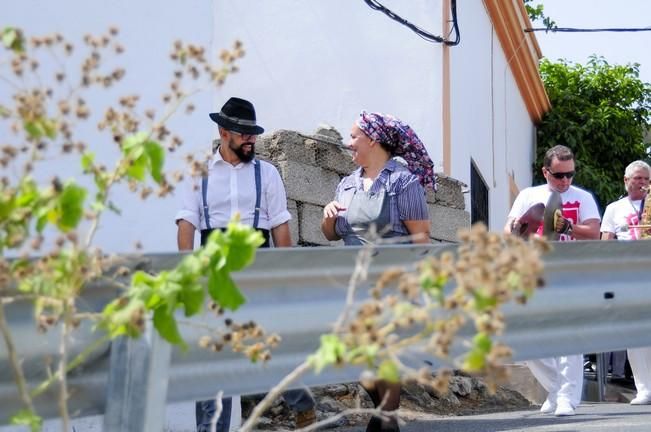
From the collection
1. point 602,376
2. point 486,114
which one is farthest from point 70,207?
point 486,114

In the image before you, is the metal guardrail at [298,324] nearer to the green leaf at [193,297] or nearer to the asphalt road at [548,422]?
the green leaf at [193,297]

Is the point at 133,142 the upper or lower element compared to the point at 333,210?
lower

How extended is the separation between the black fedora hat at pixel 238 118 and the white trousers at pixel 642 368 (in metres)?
3.81

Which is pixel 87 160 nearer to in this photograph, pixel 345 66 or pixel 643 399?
pixel 643 399

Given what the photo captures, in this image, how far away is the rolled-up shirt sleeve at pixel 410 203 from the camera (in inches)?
268

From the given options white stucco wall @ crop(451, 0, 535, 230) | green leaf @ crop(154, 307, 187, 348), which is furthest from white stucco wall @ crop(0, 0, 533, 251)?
green leaf @ crop(154, 307, 187, 348)

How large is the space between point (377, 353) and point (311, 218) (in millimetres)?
7110

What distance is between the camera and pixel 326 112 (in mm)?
15453

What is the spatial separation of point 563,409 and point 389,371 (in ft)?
21.1

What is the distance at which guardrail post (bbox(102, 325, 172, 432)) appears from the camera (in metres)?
3.46

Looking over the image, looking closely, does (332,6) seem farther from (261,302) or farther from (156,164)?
(156,164)

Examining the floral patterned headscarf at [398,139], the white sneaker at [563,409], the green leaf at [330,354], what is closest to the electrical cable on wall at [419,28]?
the white sneaker at [563,409]

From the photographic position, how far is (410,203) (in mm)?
6809

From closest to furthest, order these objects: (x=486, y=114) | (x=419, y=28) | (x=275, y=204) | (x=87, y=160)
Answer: (x=87, y=160) < (x=275, y=204) < (x=419, y=28) < (x=486, y=114)
